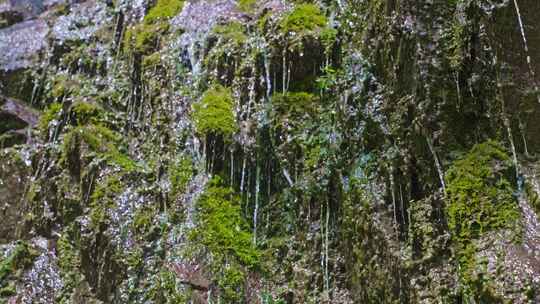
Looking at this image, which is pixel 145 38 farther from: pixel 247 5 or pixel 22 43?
pixel 22 43

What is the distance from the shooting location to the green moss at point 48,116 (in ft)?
18.9

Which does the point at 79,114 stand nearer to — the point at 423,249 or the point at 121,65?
the point at 121,65

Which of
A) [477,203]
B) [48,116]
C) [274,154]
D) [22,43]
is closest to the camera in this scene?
[477,203]

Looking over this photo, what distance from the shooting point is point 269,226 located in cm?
452

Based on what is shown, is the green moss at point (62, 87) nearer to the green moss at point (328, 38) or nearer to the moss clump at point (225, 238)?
the moss clump at point (225, 238)

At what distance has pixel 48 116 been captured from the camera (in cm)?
581

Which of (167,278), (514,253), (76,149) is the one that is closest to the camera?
(514,253)

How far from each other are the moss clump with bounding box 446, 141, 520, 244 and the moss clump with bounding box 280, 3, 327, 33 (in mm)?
2100

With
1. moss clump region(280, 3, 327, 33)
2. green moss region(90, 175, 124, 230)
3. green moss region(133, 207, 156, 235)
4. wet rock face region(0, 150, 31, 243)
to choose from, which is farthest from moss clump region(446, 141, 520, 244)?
wet rock face region(0, 150, 31, 243)

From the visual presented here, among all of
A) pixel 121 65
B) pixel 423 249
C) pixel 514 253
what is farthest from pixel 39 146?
pixel 514 253

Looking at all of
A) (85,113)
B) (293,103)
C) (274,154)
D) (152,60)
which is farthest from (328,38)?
(85,113)

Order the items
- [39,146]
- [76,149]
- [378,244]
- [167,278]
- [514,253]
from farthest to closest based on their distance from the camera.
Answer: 1. [39,146]
2. [76,149]
3. [167,278]
4. [378,244]
5. [514,253]

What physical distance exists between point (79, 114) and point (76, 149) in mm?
453

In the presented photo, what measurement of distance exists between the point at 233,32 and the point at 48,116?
7.03 feet
